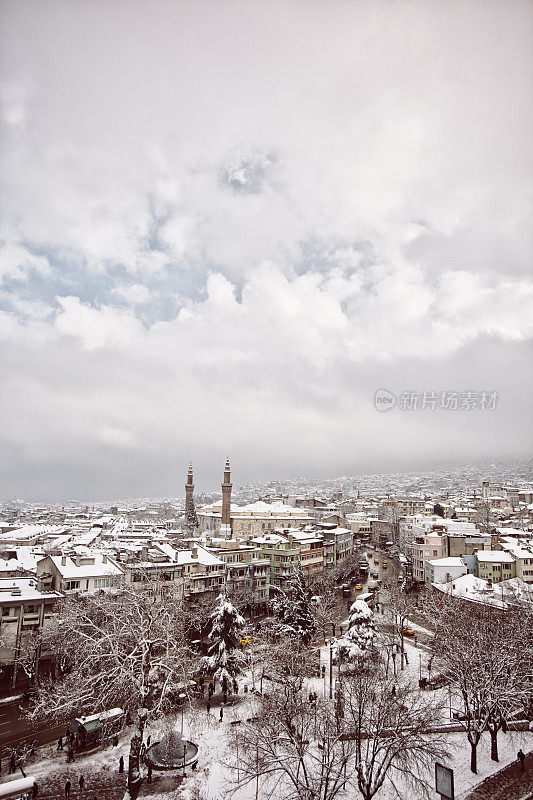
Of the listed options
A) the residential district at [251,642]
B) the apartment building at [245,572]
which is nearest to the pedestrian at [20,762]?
the residential district at [251,642]

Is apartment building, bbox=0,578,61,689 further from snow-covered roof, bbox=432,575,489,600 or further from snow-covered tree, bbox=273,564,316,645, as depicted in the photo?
snow-covered roof, bbox=432,575,489,600

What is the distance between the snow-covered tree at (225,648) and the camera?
30.1 m

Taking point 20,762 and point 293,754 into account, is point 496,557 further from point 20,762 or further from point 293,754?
point 20,762

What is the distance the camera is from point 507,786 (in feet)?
66.2

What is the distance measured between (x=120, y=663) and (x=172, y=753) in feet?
17.5

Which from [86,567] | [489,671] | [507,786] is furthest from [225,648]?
[86,567]

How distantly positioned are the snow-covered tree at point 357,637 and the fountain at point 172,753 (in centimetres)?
1266

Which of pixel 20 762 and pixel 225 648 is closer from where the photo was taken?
pixel 20 762

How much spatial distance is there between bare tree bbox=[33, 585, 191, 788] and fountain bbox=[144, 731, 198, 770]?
1.36 meters

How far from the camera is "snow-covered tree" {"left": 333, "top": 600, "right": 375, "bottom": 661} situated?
1266 inches

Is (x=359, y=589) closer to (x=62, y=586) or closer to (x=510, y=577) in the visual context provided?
(x=510, y=577)

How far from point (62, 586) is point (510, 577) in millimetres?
49638

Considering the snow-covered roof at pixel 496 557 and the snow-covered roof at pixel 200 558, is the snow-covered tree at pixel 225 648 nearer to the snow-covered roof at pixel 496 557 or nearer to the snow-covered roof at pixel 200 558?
the snow-covered roof at pixel 200 558

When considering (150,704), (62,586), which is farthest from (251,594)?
(150,704)
